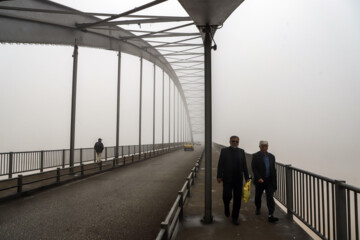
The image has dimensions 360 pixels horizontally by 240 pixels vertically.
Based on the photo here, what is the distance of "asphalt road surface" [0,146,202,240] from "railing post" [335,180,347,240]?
3171mm

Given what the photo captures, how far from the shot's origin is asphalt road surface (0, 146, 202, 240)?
5.90m

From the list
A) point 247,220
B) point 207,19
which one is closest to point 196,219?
point 247,220

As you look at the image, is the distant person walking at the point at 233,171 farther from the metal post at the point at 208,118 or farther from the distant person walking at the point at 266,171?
the distant person walking at the point at 266,171

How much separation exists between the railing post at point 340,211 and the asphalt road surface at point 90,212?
3171mm

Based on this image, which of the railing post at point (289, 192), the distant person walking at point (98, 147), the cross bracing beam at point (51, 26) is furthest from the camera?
the distant person walking at point (98, 147)

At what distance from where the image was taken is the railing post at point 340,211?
3.98 meters

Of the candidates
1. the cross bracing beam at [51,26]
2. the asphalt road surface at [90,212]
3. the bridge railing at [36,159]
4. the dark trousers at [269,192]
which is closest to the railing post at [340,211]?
the dark trousers at [269,192]

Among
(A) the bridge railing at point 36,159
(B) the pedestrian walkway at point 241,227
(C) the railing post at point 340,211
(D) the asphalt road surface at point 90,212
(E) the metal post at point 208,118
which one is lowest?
(D) the asphalt road surface at point 90,212

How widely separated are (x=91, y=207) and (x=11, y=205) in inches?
94.2

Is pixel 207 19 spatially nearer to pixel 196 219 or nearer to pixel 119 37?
pixel 196 219

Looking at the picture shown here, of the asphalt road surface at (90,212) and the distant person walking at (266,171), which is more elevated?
the distant person walking at (266,171)

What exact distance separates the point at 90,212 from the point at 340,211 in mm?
5831

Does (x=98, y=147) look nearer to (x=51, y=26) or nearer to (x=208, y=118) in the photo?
(x=51, y=26)

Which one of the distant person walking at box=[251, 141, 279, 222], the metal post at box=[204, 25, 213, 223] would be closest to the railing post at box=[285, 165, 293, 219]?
the distant person walking at box=[251, 141, 279, 222]
